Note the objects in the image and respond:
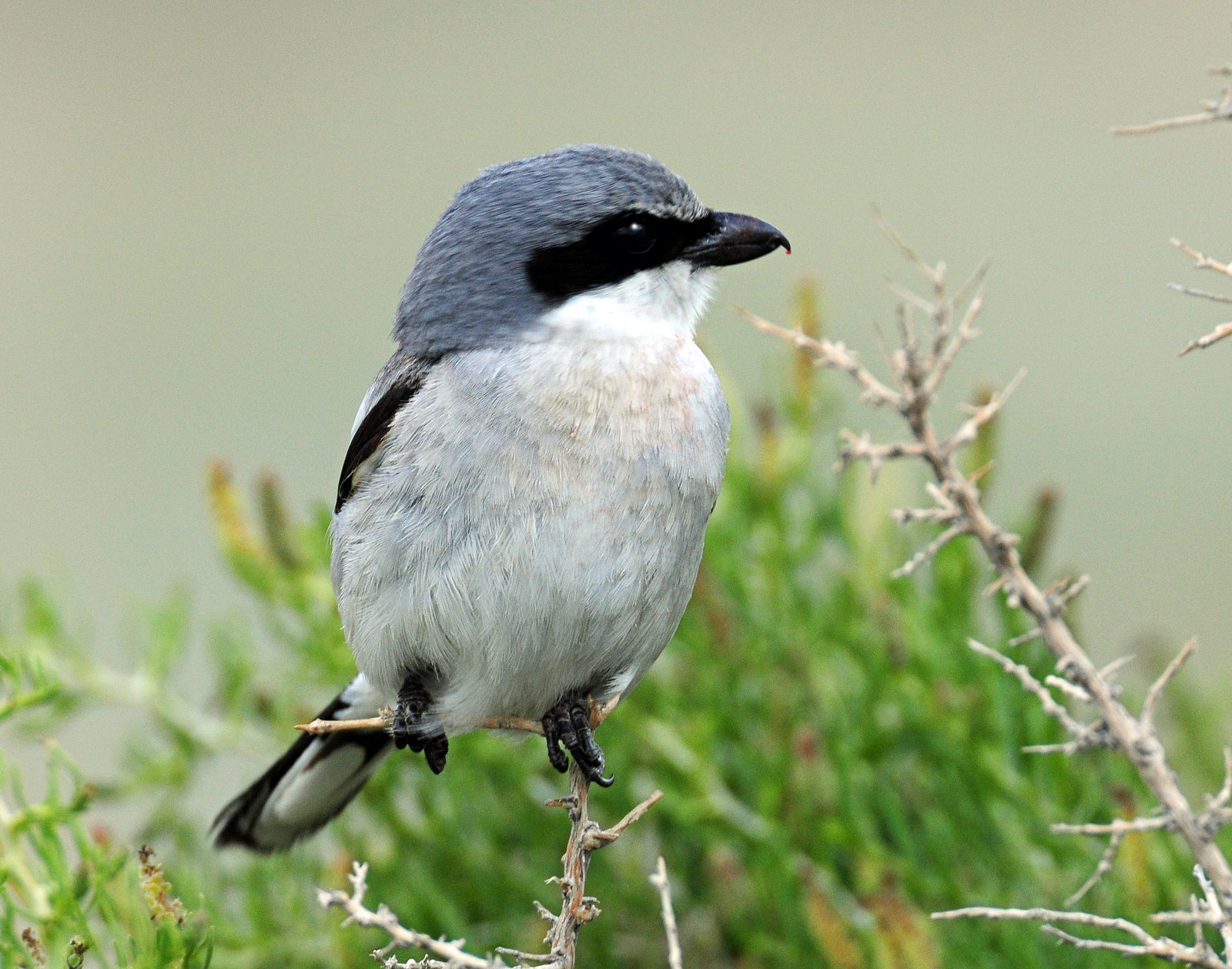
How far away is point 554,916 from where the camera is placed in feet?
3.09

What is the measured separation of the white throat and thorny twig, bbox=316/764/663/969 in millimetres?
Result: 526

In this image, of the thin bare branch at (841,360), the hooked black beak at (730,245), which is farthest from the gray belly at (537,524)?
the thin bare branch at (841,360)

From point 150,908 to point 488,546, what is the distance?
1.71 ft

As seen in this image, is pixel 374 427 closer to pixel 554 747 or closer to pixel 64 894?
pixel 554 747

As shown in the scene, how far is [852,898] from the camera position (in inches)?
66.0

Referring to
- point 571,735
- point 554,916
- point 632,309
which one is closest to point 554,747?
point 571,735

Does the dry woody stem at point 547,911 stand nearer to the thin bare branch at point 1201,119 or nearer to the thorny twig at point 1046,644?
the thorny twig at point 1046,644

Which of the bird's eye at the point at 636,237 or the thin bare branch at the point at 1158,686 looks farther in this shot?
the bird's eye at the point at 636,237

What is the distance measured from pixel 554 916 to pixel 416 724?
46cm

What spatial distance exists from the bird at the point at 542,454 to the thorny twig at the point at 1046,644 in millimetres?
442

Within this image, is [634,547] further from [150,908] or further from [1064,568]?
[1064,568]

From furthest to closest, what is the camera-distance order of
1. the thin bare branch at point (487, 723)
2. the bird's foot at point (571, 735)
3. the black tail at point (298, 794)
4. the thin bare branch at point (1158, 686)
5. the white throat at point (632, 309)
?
the black tail at point (298, 794), the white throat at point (632, 309), the bird's foot at point (571, 735), the thin bare branch at point (487, 723), the thin bare branch at point (1158, 686)

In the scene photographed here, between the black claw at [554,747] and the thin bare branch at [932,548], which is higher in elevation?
the thin bare branch at [932,548]

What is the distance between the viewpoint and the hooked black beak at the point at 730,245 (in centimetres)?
141
